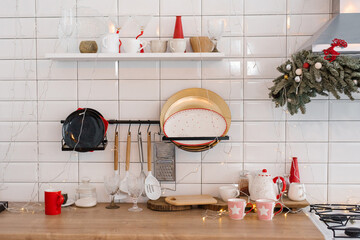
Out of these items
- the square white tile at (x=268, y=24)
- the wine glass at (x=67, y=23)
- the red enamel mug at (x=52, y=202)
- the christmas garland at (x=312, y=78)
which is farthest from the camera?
the square white tile at (x=268, y=24)

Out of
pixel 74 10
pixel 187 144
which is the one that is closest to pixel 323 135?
pixel 187 144

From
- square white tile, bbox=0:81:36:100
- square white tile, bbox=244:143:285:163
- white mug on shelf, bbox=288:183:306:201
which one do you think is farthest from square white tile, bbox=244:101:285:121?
square white tile, bbox=0:81:36:100

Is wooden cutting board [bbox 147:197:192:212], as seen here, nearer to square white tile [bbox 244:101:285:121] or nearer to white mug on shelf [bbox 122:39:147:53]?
square white tile [bbox 244:101:285:121]

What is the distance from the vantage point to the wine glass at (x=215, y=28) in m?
2.14

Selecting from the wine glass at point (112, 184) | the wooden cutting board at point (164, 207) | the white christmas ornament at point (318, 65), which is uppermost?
the white christmas ornament at point (318, 65)

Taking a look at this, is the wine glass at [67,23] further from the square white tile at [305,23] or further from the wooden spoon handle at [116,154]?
the square white tile at [305,23]

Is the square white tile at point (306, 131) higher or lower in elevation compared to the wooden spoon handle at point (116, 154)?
higher

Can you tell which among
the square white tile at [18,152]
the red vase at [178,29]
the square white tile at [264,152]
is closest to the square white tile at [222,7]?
the red vase at [178,29]

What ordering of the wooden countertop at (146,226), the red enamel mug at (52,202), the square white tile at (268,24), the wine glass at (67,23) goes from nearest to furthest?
the wooden countertop at (146,226), the red enamel mug at (52,202), the wine glass at (67,23), the square white tile at (268,24)

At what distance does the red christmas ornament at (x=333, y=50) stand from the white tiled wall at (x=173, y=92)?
337 millimetres

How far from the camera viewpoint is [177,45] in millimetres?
2195

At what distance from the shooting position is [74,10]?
2.35m

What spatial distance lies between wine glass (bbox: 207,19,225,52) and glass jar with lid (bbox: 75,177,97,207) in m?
0.99

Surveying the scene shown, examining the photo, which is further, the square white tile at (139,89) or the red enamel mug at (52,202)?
the square white tile at (139,89)
